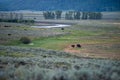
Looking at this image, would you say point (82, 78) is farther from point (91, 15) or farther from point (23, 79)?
point (91, 15)

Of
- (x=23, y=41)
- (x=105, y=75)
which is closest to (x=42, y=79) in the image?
(x=105, y=75)

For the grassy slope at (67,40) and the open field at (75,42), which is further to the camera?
the grassy slope at (67,40)

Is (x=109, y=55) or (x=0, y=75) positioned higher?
(x=0, y=75)

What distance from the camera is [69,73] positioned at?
14688mm

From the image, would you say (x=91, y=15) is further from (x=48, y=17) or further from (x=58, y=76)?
(x=58, y=76)

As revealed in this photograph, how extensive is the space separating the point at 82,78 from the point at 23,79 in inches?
131

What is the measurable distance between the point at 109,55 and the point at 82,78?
18189 millimetres

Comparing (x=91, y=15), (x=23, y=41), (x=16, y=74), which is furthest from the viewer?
(x=91, y=15)

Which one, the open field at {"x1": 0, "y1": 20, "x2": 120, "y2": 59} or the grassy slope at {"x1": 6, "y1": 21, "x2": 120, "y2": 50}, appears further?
the grassy slope at {"x1": 6, "y1": 21, "x2": 120, "y2": 50}

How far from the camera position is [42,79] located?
44.2 ft

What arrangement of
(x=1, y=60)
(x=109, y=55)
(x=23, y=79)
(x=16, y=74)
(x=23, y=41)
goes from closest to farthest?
(x=23, y=79) < (x=16, y=74) < (x=1, y=60) < (x=109, y=55) < (x=23, y=41)

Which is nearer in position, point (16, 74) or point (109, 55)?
point (16, 74)

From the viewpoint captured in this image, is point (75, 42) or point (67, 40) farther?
point (67, 40)

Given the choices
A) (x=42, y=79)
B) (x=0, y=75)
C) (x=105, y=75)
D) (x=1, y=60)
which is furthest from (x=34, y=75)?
(x=1, y=60)
